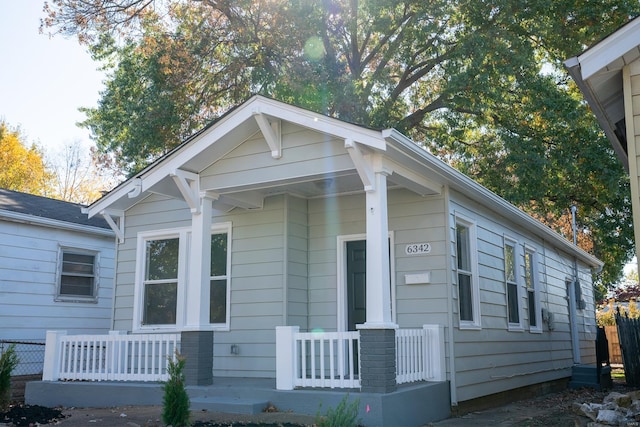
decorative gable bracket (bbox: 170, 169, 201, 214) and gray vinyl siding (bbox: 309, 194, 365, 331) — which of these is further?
gray vinyl siding (bbox: 309, 194, 365, 331)

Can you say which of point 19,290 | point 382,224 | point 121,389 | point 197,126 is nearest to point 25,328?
point 19,290

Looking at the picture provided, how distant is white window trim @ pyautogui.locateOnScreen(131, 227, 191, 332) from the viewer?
9.91 meters

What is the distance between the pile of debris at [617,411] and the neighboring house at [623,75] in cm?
155

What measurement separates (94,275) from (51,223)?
1.60 meters

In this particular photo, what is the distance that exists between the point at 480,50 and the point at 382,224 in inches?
320

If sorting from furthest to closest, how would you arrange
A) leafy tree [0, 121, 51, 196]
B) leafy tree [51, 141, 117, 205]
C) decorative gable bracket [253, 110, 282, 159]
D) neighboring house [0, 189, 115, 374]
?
leafy tree [51, 141, 117, 205]
leafy tree [0, 121, 51, 196]
neighboring house [0, 189, 115, 374]
decorative gable bracket [253, 110, 282, 159]

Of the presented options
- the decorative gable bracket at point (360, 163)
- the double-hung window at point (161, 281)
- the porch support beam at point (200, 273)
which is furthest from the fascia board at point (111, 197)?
the decorative gable bracket at point (360, 163)

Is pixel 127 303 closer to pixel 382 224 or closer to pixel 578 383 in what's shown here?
pixel 382 224

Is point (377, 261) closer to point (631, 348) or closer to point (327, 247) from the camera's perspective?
point (327, 247)

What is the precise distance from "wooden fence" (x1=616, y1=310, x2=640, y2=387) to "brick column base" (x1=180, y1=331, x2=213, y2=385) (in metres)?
8.77

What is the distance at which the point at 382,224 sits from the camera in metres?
7.21

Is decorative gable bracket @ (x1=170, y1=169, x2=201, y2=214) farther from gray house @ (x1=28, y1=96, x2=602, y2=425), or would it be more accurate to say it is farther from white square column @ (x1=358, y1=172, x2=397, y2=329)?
white square column @ (x1=358, y1=172, x2=397, y2=329)

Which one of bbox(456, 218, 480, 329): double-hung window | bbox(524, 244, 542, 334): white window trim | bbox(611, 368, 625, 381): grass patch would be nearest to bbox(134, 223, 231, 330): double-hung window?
bbox(456, 218, 480, 329): double-hung window

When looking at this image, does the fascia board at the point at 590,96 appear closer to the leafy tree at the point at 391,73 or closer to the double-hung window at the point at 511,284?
the double-hung window at the point at 511,284
